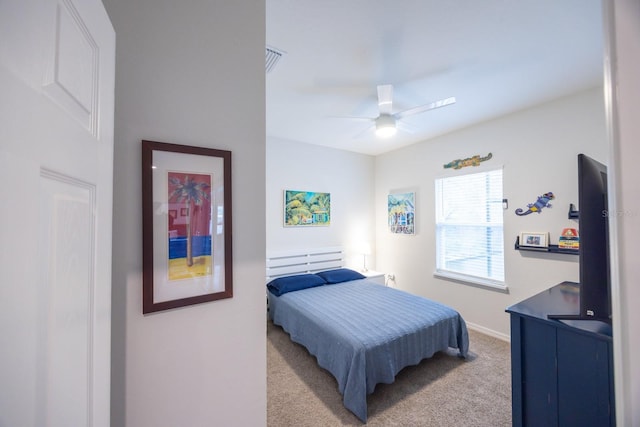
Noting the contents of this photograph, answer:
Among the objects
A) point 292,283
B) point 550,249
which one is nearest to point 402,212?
point 550,249

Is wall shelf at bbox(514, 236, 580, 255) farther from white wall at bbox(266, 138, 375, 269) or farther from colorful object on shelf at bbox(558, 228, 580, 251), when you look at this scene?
white wall at bbox(266, 138, 375, 269)

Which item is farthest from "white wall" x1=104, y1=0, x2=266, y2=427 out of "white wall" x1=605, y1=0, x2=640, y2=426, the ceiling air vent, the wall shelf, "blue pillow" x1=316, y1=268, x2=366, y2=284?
the wall shelf

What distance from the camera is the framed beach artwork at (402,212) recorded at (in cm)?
386

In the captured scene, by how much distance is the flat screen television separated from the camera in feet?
3.07

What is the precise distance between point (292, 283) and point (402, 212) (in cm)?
211

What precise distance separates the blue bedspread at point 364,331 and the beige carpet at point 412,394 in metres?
0.16

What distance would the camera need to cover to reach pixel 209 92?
3.39ft

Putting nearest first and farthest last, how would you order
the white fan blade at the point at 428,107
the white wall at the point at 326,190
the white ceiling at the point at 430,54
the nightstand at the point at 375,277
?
the white ceiling at the point at 430,54, the white fan blade at the point at 428,107, the white wall at the point at 326,190, the nightstand at the point at 375,277

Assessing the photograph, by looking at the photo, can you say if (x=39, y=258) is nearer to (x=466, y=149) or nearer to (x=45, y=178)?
(x=45, y=178)

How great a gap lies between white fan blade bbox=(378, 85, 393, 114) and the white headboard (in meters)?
2.28

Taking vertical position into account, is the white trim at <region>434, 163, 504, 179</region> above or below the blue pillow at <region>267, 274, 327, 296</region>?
above

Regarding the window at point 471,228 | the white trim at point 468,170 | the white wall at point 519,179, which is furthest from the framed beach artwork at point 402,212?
the white trim at point 468,170

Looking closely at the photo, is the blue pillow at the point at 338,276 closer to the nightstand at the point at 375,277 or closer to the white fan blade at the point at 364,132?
the nightstand at the point at 375,277

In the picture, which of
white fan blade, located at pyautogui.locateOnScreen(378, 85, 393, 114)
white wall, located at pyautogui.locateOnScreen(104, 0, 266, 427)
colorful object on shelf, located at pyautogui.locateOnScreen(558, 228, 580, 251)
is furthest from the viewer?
colorful object on shelf, located at pyautogui.locateOnScreen(558, 228, 580, 251)
